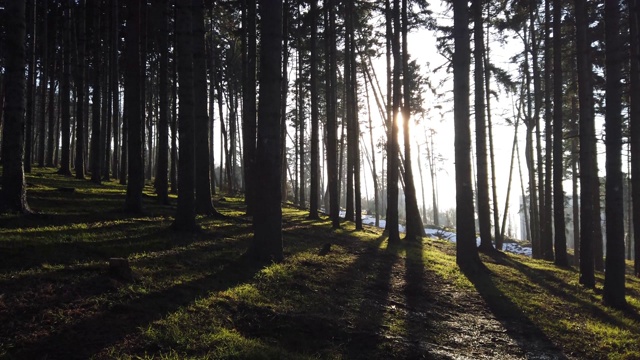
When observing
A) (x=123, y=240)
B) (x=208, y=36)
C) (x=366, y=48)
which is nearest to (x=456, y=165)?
(x=123, y=240)

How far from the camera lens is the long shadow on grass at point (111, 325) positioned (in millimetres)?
3670

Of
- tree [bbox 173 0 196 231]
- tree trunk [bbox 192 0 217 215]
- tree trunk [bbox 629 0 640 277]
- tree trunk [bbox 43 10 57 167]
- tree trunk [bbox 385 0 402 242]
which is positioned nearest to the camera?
tree [bbox 173 0 196 231]

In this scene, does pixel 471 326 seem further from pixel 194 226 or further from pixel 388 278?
pixel 194 226

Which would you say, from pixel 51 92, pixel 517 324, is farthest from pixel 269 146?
pixel 51 92

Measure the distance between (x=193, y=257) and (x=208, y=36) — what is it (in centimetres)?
2204

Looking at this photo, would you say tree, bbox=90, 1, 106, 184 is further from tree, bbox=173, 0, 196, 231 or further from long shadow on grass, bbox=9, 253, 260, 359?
long shadow on grass, bbox=9, 253, 260, 359

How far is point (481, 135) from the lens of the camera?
15172mm

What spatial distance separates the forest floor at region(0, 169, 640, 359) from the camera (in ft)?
13.9

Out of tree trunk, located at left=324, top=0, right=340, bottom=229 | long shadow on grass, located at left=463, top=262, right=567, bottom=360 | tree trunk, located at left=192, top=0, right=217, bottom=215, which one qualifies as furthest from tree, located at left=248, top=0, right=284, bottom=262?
tree trunk, located at left=324, top=0, right=340, bottom=229

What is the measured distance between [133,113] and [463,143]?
8.98m

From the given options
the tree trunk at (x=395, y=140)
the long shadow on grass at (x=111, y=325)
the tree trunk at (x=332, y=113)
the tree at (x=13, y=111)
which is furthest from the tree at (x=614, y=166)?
the tree at (x=13, y=111)

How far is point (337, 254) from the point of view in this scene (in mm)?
11008

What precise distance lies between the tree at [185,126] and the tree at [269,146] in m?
2.21

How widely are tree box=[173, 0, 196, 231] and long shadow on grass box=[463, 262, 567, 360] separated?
22.7ft
